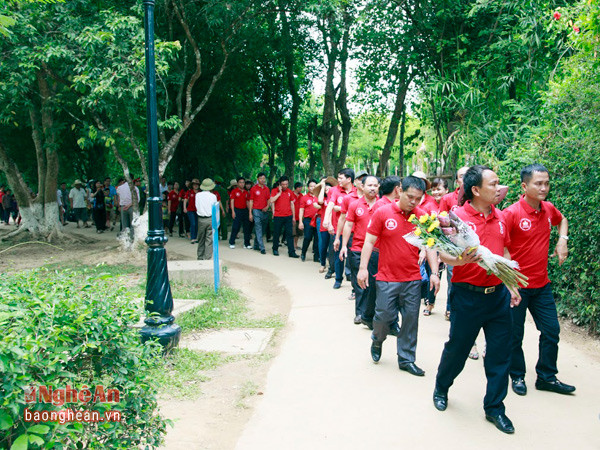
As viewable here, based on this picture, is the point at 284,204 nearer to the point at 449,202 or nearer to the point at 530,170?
the point at 449,202

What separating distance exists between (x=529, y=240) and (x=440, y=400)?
170 centimetres

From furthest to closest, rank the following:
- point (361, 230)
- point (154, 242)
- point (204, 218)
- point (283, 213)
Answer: point (283, 213) < point (204, 218) < point (361, 230) < point (154, 242)

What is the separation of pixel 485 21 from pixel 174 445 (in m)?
12.5

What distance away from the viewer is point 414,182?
17.0ft

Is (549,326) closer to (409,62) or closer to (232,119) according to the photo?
(409,62)

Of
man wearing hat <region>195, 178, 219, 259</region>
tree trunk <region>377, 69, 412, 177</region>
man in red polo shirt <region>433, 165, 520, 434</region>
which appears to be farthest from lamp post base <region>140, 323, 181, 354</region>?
tree trunk <region>377, 69, 412, 177</region>

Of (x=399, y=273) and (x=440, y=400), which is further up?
(x=399, y=273)

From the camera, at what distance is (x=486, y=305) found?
4.03m

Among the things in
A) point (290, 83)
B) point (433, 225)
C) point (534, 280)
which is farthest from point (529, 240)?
point (290, 83)

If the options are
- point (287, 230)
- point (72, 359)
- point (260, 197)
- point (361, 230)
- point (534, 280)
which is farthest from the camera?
point (260, 197)

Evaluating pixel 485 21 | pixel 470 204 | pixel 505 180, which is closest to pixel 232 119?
pixel 485 21

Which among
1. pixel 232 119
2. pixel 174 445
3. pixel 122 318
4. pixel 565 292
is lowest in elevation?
pixel 174 445

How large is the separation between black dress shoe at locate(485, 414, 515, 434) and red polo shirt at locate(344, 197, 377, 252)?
3382 millimetres

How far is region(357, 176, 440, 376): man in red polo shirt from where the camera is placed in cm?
522
